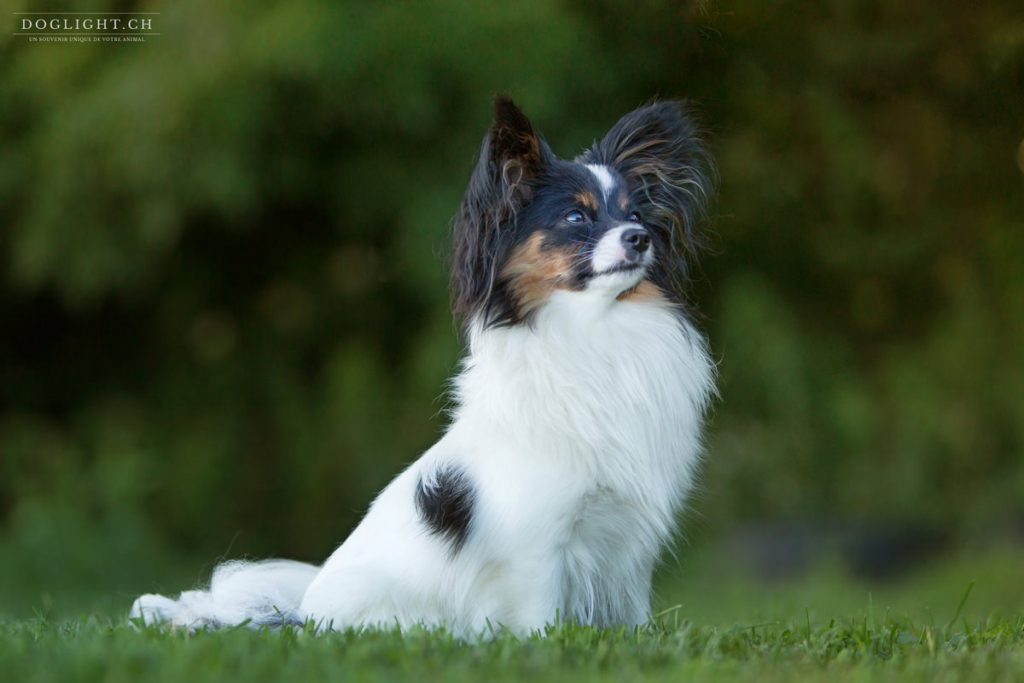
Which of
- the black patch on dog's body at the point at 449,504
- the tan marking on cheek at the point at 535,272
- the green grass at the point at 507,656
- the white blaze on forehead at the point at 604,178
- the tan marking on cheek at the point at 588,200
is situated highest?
the white blaze on forehead at the point at 604,178

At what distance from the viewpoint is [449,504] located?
13.6ft

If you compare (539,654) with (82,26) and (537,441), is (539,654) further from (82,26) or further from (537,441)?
(82,26)

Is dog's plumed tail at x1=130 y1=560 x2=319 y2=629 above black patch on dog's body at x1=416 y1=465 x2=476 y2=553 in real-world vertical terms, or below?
below

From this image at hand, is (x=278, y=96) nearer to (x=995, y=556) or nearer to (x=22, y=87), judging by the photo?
(x=22, y=87)

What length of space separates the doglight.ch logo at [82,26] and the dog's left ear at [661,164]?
4.02 meters

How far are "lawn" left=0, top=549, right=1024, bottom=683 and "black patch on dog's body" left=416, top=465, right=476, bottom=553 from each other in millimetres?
438

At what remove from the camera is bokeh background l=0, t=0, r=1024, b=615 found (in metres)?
7.02

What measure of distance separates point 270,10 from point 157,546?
419 centimetres

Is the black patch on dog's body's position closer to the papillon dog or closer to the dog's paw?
the papillon dog

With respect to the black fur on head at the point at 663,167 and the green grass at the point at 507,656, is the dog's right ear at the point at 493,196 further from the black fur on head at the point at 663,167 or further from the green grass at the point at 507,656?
the green grass at the point at 507,656

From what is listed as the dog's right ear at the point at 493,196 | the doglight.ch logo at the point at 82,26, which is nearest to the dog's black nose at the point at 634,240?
the dog's right ear at the point at 493,196

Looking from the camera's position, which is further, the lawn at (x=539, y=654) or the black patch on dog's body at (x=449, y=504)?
the black patch on dog's body at (x=449, y=504)

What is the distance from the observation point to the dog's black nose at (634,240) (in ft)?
13.7

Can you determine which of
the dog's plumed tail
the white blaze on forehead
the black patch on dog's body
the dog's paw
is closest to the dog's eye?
the white blaze on forehead
